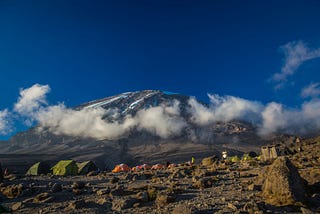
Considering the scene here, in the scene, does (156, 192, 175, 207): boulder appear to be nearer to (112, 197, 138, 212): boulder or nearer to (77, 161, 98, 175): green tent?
(112, 197, 138, 212): boulder

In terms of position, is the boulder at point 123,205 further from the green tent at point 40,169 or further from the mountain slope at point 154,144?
the mountain slope at point 154,144

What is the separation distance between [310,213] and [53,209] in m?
7.96

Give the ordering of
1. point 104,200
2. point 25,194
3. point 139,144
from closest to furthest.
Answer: point 104,200 < point 25,194 < point 139,144

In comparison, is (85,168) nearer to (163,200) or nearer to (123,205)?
(123,205)

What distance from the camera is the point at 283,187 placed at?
290 inches

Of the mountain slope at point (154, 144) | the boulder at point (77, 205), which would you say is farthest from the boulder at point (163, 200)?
the mountain slope at point (154, 144)

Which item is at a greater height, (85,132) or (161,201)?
(85,132)

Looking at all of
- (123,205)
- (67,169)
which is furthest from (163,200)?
(67,169)

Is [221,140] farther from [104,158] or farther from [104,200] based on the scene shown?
Result: [104,200]

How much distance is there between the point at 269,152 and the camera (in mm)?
31859

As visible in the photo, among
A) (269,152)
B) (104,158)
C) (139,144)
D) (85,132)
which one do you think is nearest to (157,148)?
(139,144)

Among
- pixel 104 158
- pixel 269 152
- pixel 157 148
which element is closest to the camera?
pixel 269 152

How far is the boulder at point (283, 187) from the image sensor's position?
7.21 metres

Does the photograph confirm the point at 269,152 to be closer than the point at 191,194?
No
